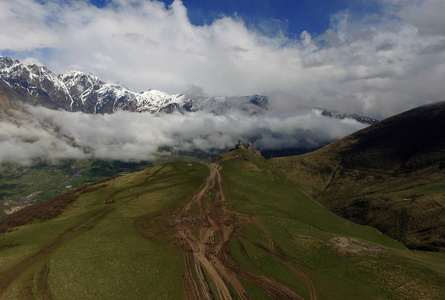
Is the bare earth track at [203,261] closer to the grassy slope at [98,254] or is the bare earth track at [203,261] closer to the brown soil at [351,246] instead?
the grassy slope at [98,254]

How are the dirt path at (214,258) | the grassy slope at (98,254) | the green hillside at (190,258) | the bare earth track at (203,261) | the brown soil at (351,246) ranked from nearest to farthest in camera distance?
the grassy slope at (98,254), the bare earth track at (203,261), the green hillside at (190,258), the dirt path at (214,258), the brown soil at (351,246)

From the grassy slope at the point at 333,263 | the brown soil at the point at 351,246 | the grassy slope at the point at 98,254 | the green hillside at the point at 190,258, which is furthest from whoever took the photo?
the brown soil at the point at 351,246

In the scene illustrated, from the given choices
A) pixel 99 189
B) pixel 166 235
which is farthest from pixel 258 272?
pixel 99 189

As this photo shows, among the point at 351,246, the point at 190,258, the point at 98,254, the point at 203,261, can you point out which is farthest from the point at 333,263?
the point at 98,254

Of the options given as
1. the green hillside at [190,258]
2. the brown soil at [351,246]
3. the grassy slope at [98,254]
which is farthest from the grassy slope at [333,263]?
the grassy slope at [98,254]

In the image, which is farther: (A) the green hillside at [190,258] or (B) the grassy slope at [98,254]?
(A) the green hillside at [190,258]

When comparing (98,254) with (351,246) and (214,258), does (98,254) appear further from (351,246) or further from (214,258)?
(351,246)

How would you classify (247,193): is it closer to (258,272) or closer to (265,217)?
(265,217)
